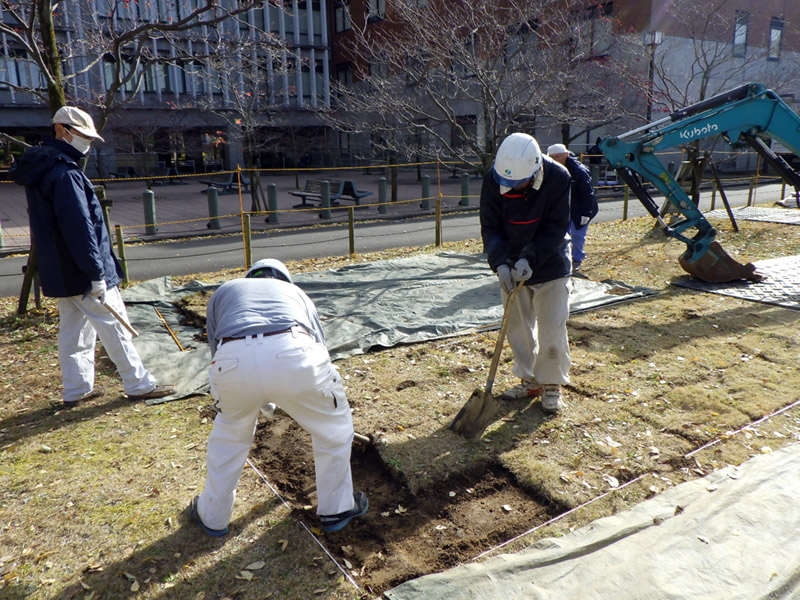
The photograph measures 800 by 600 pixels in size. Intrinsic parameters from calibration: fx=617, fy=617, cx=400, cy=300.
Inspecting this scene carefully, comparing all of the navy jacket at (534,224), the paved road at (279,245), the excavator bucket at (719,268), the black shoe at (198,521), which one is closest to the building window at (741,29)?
the paved road at (279,245)

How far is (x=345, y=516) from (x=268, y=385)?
967mm

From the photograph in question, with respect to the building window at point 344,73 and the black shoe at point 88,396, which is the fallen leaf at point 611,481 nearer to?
the black shoe at point 88,396

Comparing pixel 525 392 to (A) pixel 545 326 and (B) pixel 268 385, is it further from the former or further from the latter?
(B) pixel 268 385

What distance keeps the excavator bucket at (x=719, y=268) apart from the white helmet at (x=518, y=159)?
504 centimetres

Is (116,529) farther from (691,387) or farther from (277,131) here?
(277,131)

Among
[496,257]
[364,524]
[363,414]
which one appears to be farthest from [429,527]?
[496,257]

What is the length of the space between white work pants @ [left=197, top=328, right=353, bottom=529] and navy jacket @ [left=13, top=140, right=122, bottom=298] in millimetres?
2102

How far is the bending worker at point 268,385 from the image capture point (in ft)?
9.11

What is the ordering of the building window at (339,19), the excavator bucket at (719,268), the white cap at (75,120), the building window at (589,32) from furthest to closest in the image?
the building window at (339,19) < the building window at (589,32) < the excavator bucket at (719,268) < the white cap at (75,120)

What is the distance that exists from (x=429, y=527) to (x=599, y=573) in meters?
0.92

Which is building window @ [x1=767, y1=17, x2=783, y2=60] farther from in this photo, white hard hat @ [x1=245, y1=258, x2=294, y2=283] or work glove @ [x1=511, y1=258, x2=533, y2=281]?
white hard hat @ [x1=245, y1=258, x2=294, y2=283]

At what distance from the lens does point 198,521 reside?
Answer: 3.30 meters

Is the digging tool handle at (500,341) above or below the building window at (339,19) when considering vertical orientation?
below

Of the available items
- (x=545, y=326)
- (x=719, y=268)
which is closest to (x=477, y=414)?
(x=545, y=326)
